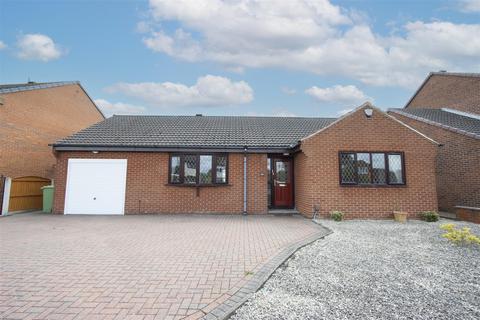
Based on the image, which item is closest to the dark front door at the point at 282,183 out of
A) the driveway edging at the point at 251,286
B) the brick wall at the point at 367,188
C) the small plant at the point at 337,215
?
the brick wall at the point at 367,188

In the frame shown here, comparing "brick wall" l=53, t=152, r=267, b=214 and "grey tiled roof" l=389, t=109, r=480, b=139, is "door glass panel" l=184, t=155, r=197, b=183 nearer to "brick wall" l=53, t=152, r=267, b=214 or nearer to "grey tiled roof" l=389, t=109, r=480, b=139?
"brick wall" l=53, t=152, r=267, b=214

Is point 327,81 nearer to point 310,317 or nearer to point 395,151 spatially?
point 395,151

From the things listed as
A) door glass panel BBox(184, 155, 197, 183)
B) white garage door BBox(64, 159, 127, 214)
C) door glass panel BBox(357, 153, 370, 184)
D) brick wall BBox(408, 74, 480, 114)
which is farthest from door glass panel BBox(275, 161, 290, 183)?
brick wall BBox(408, 74, 480, 114)

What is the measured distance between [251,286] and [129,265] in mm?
2319

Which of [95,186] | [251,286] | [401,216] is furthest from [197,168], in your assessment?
[401,216]

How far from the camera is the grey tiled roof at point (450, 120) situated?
10631 millimetres

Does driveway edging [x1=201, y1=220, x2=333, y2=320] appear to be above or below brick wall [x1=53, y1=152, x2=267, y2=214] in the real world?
below

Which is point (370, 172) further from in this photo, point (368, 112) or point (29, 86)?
point (29, 86)

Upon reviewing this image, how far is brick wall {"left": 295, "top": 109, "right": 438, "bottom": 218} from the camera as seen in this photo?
28.9ft

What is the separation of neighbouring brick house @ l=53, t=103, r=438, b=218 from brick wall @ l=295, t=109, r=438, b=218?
0.04m

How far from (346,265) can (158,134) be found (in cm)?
996

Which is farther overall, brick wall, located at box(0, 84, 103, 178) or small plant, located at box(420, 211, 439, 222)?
brick wall, located at box(0, 84, 103, 178)

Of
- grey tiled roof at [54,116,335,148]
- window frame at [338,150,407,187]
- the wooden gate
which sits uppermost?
grey tiled roof at [54,116,335,148]

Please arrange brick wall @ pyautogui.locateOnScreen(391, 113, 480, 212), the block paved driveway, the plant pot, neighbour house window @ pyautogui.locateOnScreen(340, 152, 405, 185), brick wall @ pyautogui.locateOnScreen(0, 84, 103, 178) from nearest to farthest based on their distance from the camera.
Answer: the block paved driveway < the plant pot < neighbour house window @ pyautogui.locateOnScreen(340, 152, 405, 185) < brick wall @ pyautogui.locateOnScreen(391, 113, 480, 212) < brick wall @ pyautogui.locateOnScreen(0, 84, 103, 178)
